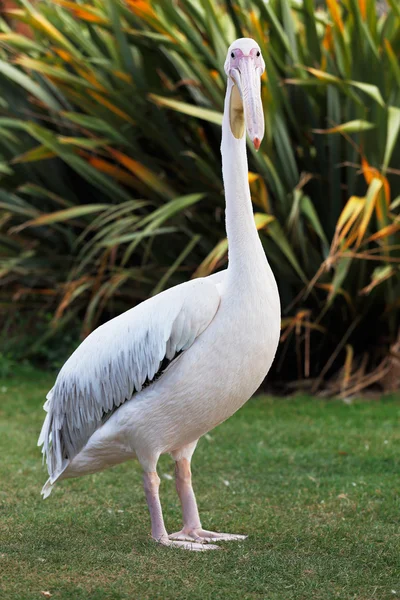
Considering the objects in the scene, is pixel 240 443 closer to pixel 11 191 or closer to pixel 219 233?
pixel 219 233

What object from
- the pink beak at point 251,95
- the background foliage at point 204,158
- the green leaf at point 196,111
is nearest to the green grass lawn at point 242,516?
the background foliage at point 204,158

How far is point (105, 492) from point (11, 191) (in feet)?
16.2

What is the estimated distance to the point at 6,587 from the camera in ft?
12.3

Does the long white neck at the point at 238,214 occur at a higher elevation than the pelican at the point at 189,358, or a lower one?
higher

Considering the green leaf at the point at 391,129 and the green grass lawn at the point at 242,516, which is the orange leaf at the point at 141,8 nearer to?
the green leaf at the point at 391,129

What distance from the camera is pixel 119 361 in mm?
4488

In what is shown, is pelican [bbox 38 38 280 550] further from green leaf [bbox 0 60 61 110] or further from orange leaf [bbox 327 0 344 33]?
green leaf [bbox 0 60 61 110]

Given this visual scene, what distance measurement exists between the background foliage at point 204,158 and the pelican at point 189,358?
9.86 feet

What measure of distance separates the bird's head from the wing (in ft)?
2.35

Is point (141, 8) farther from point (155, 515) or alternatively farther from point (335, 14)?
point (155, 515)

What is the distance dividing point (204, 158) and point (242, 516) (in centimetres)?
447

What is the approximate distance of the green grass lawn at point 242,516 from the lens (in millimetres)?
3840

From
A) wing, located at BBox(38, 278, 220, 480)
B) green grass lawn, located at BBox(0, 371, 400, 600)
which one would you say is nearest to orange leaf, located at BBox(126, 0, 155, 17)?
green grass lawn, located at BBox(0, 371, 400, 600)

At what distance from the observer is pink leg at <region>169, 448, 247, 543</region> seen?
15.0 ft
